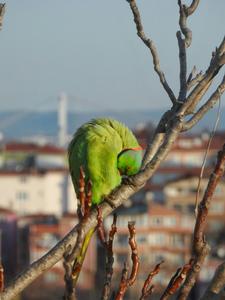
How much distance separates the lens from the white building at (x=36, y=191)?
45219 mm

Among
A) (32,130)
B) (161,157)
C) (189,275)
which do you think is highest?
(161,157)

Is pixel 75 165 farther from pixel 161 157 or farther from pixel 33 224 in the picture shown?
pixel 33 224

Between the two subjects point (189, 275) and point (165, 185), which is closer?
point (189, 275)

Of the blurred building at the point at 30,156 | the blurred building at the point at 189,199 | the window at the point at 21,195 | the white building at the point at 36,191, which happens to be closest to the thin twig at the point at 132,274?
the blurred building at the point at 189,199

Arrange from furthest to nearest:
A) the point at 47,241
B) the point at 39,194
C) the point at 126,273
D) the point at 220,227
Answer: the point at 39,194
the point at 220,227
the point at 47,241
the point at 126,273

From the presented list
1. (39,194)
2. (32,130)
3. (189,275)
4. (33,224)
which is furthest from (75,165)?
(32,130)

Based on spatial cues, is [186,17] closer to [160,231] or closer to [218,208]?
[160,231]

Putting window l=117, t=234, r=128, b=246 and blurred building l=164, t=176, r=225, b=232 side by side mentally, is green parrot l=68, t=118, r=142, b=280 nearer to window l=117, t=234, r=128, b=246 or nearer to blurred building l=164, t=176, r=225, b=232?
window l=117, t=234, r=128, b=246

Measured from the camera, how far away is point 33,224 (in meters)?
34.1

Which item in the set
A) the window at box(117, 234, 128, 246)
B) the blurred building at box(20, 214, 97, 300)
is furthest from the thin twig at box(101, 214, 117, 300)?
the window at box(117, 234, 128, 246)

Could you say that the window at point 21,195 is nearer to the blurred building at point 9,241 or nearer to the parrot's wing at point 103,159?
the blurred building at point 9,241

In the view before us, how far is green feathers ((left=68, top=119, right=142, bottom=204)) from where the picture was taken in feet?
9.62

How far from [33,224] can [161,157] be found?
31.6 metres

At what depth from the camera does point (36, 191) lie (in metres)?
47.1
